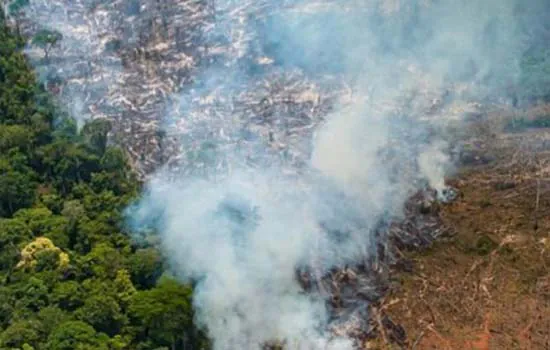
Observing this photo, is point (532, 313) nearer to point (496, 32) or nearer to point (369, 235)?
point (369, 235)

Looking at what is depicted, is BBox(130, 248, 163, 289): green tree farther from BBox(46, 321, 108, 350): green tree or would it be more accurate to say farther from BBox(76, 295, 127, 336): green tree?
BBox(46, 321, 108, 350): green tree

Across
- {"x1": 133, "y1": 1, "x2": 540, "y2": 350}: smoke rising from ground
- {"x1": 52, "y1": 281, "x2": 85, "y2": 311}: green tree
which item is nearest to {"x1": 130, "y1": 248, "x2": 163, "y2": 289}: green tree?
{"x1": 133, "y1": 1, "x2": 540, "y2": 350}: smoke rising from ground

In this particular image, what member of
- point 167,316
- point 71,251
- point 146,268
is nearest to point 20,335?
point 167,316

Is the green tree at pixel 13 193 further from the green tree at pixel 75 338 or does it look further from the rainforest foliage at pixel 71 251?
the green tree at pixel 75 338

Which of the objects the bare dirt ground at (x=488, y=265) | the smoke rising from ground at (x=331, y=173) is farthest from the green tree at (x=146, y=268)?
the bare dirt ground at (x=488, y=265)

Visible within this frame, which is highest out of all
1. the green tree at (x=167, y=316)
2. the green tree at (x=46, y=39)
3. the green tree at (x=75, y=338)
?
the green tree at (x=46, y=39)

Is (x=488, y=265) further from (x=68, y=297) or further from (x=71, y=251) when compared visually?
(x=71, y=251)
